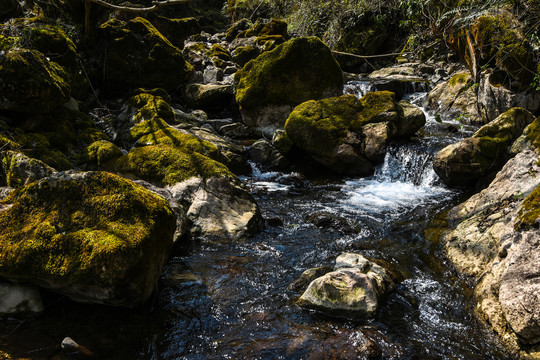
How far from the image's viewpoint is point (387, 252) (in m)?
6.10

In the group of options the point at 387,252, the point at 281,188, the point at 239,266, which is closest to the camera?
the point at 239,266

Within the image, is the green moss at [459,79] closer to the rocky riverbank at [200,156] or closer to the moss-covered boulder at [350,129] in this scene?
the rocky riverbank at [200,156]

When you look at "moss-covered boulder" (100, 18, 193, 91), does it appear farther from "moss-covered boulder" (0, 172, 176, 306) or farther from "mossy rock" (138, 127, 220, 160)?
"moss-covered boulder" (0, 172, 176, 306)

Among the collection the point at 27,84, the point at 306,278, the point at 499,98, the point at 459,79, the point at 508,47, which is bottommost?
the point at 306,278

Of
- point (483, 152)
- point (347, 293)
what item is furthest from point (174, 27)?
point (347, 293)

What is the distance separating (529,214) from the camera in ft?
14.6

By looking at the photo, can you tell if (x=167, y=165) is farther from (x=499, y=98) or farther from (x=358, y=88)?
(x=358, y=88)

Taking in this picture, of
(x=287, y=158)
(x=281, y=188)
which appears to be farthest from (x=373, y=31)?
(x=281, y=188)

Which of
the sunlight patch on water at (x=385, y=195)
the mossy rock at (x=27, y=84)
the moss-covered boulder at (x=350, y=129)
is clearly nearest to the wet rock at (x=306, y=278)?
the sunlight patch on water at (x=385, y=195)

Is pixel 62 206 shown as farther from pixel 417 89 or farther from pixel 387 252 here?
pixel 417 89

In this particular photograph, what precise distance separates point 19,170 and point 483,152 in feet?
31.2

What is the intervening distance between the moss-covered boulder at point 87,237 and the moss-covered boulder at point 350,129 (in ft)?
21.9

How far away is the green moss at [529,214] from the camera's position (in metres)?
4.32

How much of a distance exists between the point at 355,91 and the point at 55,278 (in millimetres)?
14993
